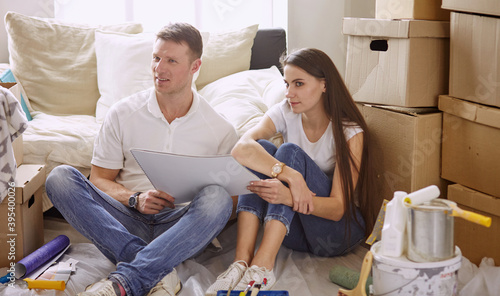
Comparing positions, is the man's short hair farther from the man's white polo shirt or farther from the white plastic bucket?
the white plastic bucket

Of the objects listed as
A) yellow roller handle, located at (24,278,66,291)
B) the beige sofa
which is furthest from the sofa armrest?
yellow roller handle, located at (24,278,66,291)

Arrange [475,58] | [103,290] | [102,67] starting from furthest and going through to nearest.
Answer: [102,67]
[475,58]
[103,290]

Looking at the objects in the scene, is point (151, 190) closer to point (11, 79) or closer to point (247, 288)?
point (247, 288)

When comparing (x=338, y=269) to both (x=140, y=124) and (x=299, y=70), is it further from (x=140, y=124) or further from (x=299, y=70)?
(x=140, y=124)

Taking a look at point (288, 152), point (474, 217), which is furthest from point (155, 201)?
point (474, 217)

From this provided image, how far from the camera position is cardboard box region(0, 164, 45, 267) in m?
1.75

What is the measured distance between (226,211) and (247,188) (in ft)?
0.29

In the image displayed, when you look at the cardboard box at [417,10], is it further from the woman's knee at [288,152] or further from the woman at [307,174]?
the woman's knee at [288,152]

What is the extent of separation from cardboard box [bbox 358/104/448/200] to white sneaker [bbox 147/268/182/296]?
73 cm

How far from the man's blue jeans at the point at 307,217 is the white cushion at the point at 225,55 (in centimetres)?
99

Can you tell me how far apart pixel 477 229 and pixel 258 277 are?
675 mm

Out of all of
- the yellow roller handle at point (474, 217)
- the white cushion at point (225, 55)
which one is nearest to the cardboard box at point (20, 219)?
the white cushion at point (225, 55)

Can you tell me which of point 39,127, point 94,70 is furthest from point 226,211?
point 94,70

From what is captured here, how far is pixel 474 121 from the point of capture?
171 centimetres
